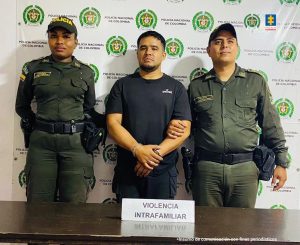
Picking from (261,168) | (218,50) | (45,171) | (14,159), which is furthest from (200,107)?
(14,159)

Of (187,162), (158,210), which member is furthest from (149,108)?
(158,210)

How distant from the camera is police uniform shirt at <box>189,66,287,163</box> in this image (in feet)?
7.51

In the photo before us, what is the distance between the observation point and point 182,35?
2.62 meters

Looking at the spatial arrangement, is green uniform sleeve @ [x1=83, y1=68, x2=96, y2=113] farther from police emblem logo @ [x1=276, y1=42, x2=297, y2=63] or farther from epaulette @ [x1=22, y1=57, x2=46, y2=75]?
police emblem logo @ [x1=276, y1=42, x2=297, y2=63]

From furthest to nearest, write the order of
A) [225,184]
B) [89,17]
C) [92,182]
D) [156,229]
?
[89,17] < [92,182] < [225,184] < [156,229]

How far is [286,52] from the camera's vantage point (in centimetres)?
265

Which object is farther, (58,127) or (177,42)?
(177,42)

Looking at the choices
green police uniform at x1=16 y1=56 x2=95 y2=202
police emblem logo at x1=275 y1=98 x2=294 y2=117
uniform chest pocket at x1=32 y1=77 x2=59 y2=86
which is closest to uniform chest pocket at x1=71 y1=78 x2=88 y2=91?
green police uniform at x1=16 y1=56 x2=95 y2=202

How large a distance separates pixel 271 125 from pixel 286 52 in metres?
0.66

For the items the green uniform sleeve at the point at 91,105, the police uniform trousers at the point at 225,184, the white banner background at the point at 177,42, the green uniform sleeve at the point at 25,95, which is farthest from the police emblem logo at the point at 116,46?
the police uniform trousers at the point at 225,184

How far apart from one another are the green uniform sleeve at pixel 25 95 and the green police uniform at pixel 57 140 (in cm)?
4

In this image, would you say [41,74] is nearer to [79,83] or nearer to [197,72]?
[79,83]

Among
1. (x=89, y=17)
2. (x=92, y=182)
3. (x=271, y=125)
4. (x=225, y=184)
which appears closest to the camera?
(x=225, y=184)

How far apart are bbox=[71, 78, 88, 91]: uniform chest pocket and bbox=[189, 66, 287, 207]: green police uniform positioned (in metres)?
0.77
